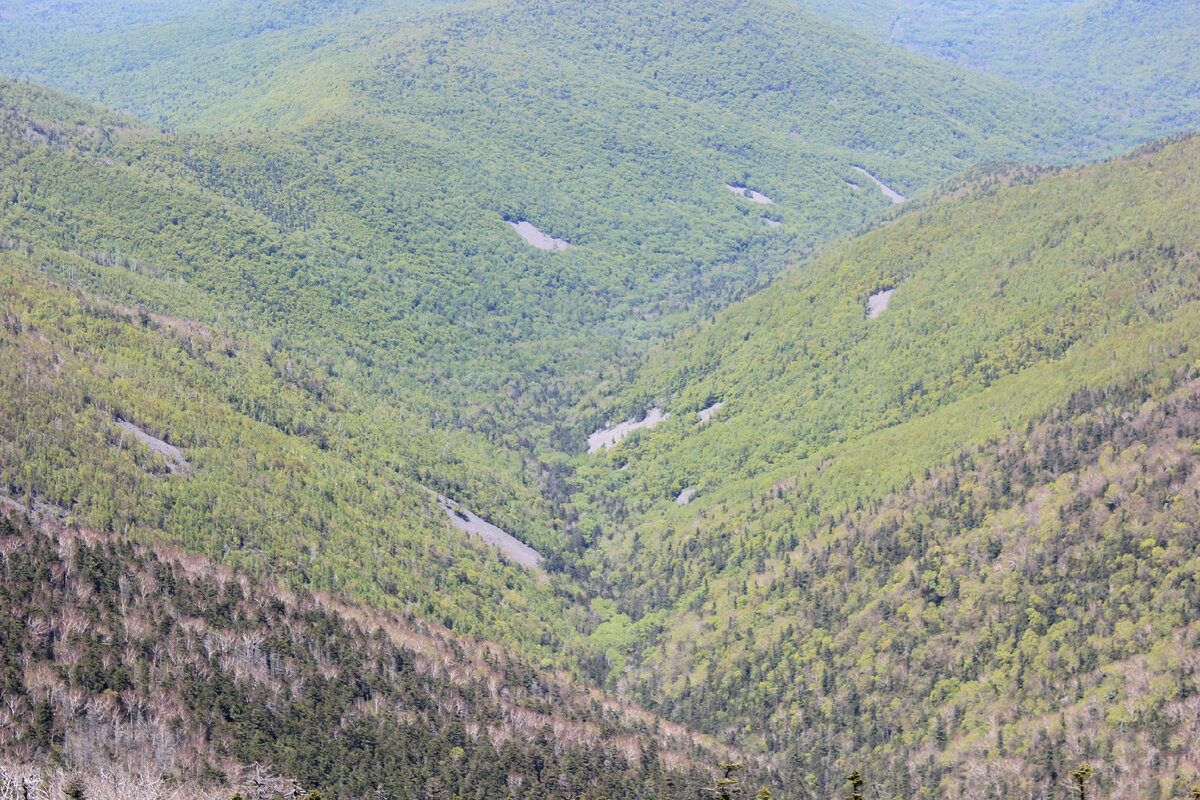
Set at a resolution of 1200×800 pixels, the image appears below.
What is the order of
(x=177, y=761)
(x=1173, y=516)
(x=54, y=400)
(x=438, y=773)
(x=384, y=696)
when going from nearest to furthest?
(x=177, y=761), (x=438, y=773), (x=384, y=696), (x=1173, y=516), (x=54, y=400)

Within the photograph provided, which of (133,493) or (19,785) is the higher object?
(19,785)

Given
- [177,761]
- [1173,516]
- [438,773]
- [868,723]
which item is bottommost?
[868,723]

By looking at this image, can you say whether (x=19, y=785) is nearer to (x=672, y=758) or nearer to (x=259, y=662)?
(x=259, y=662)

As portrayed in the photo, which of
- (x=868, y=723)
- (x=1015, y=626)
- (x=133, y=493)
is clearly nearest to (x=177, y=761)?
(x=133, y=493)

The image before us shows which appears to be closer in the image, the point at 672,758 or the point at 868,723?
the point at 672,758

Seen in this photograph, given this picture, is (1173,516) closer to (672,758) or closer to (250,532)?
(672,758)

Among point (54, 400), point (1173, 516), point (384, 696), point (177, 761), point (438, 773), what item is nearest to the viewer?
point (177, 761)
